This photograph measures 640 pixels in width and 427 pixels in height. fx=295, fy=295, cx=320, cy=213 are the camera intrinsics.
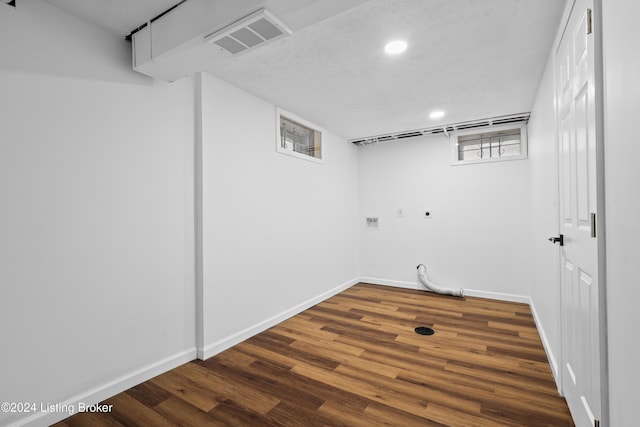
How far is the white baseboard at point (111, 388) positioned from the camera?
1692 millimetres

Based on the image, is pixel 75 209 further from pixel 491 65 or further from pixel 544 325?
pixel 544 325

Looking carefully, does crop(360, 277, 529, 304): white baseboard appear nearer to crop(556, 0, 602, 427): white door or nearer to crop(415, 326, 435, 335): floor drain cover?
crop(415, 326, 435, 335): floor drain cover

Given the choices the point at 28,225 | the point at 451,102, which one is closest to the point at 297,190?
the point at 451,102

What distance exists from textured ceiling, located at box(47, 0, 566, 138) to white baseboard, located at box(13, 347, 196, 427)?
7.49ft

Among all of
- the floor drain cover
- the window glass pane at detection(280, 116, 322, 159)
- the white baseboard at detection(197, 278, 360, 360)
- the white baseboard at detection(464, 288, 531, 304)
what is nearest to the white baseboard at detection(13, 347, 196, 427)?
the white baseboard at detection(197, 278, 360, 360)

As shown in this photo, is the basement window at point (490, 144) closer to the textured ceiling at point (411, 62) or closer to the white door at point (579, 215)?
the textured ceiling at point (411, 62)

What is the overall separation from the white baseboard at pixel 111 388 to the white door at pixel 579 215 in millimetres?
2610

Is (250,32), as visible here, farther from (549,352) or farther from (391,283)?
(391,283)

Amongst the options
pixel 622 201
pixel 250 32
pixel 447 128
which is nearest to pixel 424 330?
pixel 622 201

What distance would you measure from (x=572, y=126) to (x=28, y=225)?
309cm

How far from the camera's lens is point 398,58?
93.2 inches

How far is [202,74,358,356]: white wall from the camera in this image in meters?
2.62

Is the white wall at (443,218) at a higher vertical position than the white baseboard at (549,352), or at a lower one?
higher

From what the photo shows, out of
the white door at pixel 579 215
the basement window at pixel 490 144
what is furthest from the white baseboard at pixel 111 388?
the basement window at pixel 490 144
